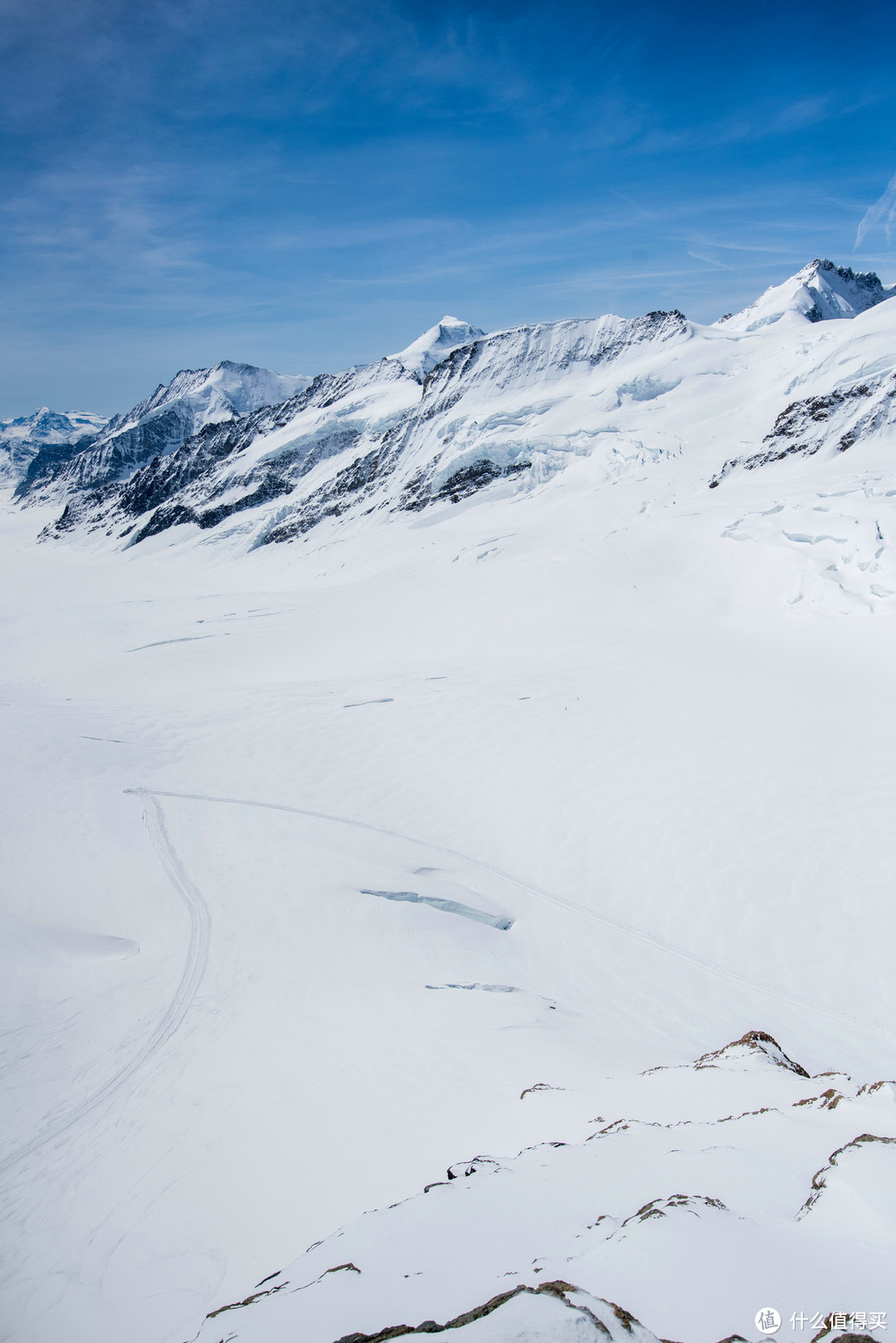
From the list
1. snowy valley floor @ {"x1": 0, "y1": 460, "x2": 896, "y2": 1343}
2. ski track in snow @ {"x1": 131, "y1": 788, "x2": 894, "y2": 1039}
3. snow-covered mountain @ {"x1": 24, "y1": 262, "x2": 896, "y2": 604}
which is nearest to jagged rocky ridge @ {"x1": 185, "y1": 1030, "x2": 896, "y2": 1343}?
snowy valley floor @ {"x1": 0, "y1": 460, "x2": 896, "y2": 1343}

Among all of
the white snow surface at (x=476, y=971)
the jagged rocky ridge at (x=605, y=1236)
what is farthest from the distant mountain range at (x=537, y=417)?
the jagged rocky ridge at (x=605, y=1236)

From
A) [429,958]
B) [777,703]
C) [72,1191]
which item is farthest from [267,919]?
[777,703]

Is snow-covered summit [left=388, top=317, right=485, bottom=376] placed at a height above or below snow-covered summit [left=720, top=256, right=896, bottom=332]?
above

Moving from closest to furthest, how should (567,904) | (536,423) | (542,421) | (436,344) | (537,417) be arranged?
1. (567,904)
2. (542,421)
3. (536,423)
4. (537,417)
5. (436,344)

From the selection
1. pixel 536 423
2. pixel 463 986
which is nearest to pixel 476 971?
pixel 463 986

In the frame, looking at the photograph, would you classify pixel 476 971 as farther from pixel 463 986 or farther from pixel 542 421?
pixel 542 421

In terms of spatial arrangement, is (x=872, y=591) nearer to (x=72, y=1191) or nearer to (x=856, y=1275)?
(x=856, y=1275)

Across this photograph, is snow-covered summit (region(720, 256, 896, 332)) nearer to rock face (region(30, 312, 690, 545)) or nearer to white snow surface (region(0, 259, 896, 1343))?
rock face (region(30, 312, 690, 545))
